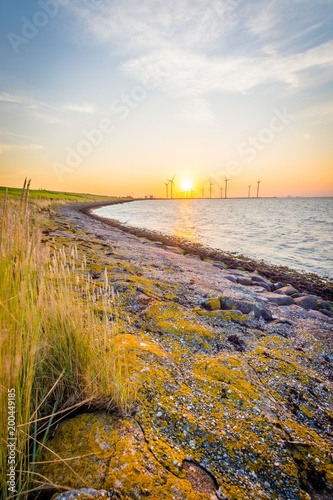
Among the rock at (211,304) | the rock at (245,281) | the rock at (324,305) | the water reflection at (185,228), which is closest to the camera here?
the rock at (211,304)

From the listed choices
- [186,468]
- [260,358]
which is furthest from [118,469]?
[260,358]

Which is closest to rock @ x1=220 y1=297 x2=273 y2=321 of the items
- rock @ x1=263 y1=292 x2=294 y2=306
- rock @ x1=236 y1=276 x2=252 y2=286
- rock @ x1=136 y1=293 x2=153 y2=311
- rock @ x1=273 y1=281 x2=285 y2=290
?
rock @ x1=136 y1=293 x2=153 y2=311

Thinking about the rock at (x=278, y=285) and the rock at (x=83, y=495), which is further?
the rock at (x=278, y=285)

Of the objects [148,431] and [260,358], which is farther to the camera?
[260,358]

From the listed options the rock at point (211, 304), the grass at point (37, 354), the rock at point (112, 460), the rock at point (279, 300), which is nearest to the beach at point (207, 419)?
the rock at point (112, 460)

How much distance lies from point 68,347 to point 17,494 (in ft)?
3.38

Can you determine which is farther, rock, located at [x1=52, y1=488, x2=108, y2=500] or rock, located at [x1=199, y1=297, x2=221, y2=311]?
rock, located at [x1=199, y1=297, x2=221, y2=311]

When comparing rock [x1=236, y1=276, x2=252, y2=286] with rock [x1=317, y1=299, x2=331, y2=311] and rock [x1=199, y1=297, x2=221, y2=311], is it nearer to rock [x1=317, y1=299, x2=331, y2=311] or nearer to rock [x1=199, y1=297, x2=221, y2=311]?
rock [x1=317, y1=299, x2=331, y2=311]

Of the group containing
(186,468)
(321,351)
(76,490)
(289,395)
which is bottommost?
(321,351)

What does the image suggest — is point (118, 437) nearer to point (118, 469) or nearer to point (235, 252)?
point (118, 469)

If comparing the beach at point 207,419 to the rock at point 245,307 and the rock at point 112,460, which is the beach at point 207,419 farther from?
the rock at point 245,307

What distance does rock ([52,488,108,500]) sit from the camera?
1.35 m

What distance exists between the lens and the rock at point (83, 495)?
135cm

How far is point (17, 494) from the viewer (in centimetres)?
125
